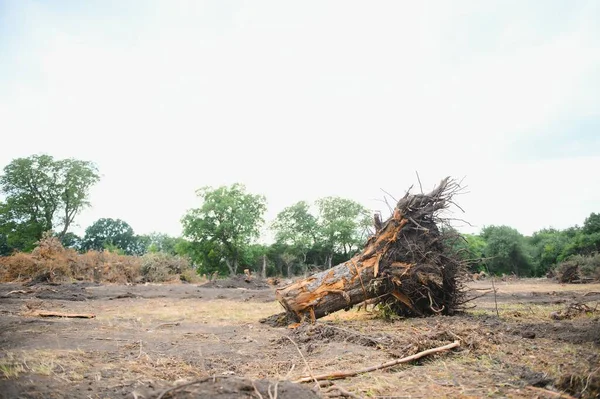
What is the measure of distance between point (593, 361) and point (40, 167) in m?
53.2

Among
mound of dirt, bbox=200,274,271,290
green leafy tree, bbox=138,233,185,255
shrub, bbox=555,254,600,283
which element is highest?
green leafy tree, bbox=138,233,185,255

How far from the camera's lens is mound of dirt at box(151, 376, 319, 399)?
7.87ft

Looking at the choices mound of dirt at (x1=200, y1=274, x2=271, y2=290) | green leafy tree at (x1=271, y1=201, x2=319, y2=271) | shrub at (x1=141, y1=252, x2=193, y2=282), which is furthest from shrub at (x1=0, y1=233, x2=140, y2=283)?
green leafy tree at (x1=271, y1=201, x2=319, y2=271)

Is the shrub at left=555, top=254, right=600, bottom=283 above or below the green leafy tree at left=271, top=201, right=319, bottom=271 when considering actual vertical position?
below

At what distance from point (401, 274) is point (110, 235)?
80297 millimetres

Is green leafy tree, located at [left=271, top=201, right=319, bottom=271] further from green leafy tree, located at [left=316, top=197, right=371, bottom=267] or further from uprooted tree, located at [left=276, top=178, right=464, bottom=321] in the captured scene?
uprooted tree, located at [left=276, top=178, right=464, bottom=321]

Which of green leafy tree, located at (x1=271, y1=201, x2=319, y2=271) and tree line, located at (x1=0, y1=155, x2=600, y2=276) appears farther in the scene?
green leafy tree, located at (x1=271, y1=201, x2=319, y2=271)

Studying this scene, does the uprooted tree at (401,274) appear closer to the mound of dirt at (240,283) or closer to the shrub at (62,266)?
the mound of dirt at (240,283)

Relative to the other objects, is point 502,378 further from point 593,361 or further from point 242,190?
point 242,190

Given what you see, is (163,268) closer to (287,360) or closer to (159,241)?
(287,360)

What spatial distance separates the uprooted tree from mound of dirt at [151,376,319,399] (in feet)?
13.7

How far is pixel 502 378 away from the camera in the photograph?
3.00 meters

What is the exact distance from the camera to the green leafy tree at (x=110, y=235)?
73.4 metres

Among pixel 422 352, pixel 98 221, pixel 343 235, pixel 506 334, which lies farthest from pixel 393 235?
pixel 98 221
